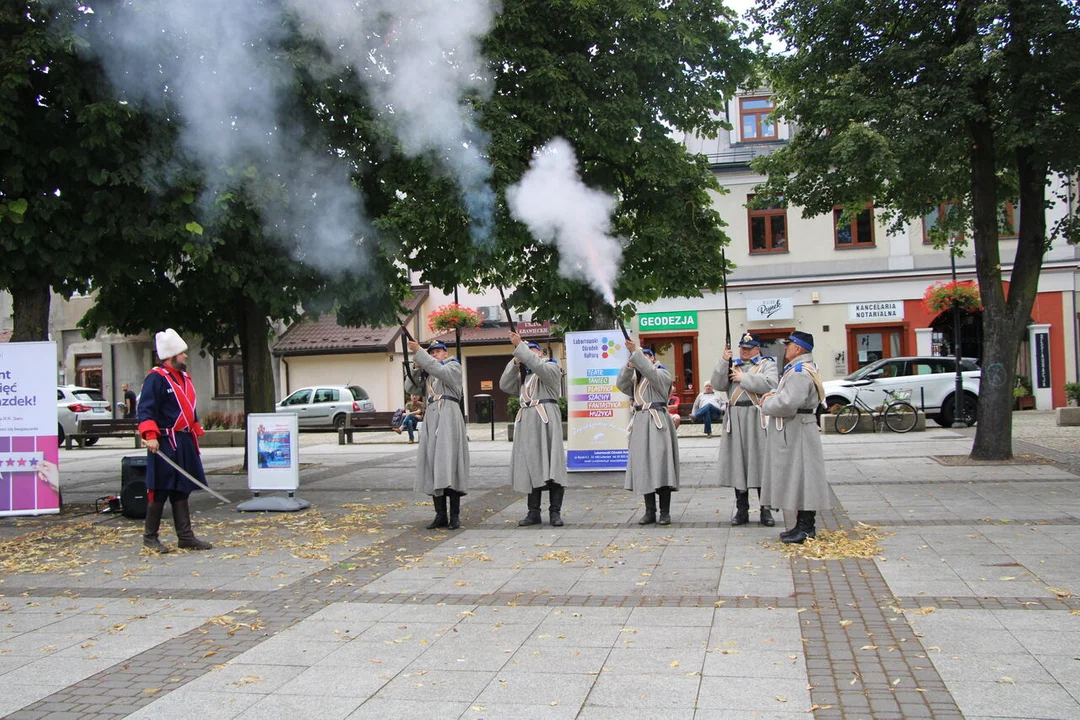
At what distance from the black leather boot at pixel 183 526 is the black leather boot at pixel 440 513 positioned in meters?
2.10

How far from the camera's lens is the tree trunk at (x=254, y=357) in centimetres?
1438

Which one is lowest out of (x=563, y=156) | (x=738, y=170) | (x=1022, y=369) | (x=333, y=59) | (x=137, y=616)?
(x=137, y=616)

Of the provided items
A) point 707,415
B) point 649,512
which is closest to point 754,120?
point 707,415

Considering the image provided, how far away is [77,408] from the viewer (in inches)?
1054

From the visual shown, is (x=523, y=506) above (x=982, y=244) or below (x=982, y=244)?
below

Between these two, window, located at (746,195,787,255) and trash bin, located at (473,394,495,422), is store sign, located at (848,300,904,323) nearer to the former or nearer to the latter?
window, located at (746,195,787,255)

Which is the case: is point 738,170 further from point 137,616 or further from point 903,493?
point 137,616

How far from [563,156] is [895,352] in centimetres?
1832

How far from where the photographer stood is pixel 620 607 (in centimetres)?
586

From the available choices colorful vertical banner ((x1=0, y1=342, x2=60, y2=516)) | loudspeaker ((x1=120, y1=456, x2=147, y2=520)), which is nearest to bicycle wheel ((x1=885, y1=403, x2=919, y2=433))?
loudspeaker ((x1=120, y1=456, x2=147, y2=520))

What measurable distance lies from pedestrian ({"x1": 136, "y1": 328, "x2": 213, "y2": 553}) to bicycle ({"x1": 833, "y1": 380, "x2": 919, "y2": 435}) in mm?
15172

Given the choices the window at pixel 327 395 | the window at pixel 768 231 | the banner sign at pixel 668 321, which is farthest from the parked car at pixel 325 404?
the window at pixel 768 231

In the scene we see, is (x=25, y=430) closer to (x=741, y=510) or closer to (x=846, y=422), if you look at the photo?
(x=741, y=510)

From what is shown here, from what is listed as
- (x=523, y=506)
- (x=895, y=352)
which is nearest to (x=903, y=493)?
(x=523, y=506)
